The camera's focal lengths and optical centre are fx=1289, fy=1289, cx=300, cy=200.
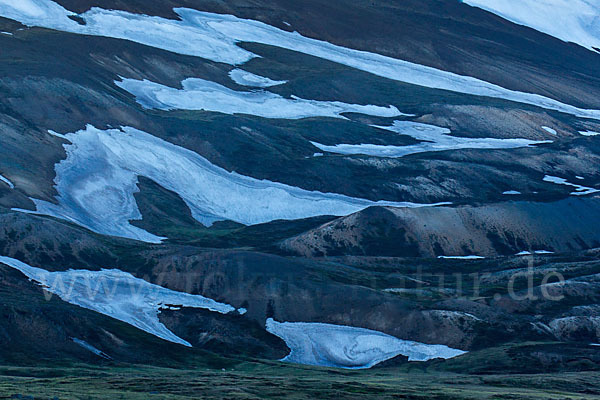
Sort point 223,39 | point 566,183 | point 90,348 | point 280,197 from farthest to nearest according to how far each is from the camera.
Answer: point 223,39 → point 566,183 → point 280,197 → point 90,348

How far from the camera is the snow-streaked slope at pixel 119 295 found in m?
70.9

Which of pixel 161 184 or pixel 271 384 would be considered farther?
pixel 161 184

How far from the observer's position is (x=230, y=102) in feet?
475

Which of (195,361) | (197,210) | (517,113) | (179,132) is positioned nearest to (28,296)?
(195,361)

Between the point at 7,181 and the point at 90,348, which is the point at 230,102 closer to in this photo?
the point at 7,181

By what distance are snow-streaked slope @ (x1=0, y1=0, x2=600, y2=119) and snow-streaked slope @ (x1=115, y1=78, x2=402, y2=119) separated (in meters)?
15.5

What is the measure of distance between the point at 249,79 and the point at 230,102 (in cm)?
1523

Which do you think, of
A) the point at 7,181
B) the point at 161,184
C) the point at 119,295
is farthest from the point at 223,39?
the point at 119,295

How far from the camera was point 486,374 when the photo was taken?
64.4 meters

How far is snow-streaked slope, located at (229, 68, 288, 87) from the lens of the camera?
158 m

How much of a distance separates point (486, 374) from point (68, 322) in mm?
21012

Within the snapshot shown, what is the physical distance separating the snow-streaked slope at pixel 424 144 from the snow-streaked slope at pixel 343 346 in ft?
196

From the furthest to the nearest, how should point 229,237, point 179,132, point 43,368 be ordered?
point 179,132 < point 229,237 < point 43,368

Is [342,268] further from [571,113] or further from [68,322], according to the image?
[571,113]
